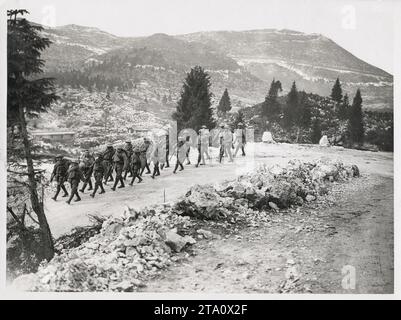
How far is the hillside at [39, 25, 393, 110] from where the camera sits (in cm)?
702

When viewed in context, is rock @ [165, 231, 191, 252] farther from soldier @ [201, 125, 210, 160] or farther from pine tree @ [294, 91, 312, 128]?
pine tree @ [294, 91, 312, 128]

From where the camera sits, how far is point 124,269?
6.04 m

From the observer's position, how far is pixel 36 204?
674 centimetres

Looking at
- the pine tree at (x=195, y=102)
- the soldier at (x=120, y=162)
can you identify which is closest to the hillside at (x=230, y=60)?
the pine tree at (x=195, y=102)

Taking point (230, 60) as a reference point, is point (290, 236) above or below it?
below

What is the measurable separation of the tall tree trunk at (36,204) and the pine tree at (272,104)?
422 centimetres

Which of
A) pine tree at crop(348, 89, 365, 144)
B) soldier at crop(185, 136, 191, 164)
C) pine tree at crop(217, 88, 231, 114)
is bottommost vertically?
soldier at crop(185, 136, 191, 164)

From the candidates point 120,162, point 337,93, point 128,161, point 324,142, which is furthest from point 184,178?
point 337,93

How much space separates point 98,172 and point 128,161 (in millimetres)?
567

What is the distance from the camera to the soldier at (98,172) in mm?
7009

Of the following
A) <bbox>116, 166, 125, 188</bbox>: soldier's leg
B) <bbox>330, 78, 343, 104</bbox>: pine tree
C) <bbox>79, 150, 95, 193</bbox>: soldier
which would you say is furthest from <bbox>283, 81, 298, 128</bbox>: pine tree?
<bbox>79, 150, 95, 193</bbox>: soldier

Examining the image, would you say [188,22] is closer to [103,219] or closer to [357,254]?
[103,219]

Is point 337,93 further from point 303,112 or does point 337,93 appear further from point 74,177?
point 74,177

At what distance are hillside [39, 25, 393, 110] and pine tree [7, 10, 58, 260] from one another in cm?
29
